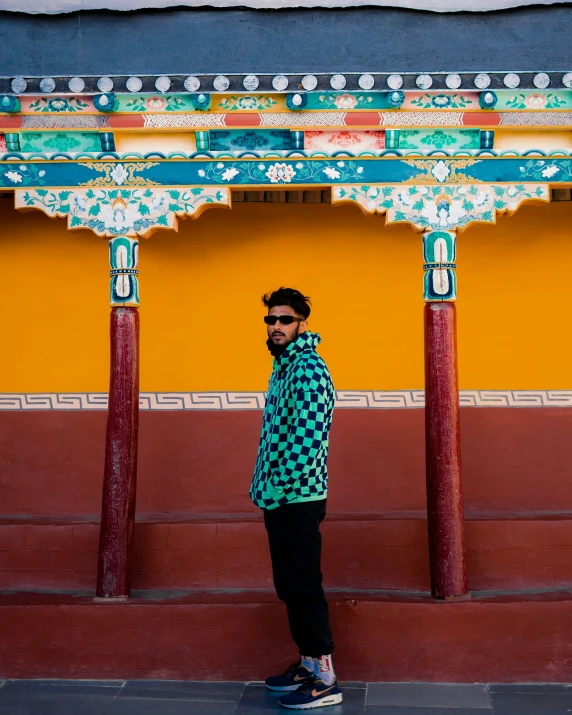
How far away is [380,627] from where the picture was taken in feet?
17.6

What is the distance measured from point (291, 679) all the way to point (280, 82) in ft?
10.7

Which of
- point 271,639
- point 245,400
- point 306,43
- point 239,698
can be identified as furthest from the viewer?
point 245,400

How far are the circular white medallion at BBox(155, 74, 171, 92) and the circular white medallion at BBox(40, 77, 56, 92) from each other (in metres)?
0.59

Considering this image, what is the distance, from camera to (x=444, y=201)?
224 inches

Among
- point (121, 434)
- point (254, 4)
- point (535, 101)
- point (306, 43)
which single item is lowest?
point (121, 434)

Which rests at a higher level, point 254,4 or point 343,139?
point 254,4

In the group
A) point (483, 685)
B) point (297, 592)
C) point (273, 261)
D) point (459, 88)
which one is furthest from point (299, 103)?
point (483, 685)

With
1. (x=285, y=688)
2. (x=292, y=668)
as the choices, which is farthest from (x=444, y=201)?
(x=285, y=688)

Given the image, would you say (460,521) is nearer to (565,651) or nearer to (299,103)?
(565,651)

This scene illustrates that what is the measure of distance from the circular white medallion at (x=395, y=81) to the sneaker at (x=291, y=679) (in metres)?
3.18

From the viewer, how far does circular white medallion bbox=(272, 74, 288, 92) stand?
5617 mm

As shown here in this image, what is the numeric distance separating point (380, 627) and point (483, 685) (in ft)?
2.01

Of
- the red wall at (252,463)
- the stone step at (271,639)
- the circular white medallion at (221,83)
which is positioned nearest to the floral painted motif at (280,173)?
the circular white medallion at (221,83)

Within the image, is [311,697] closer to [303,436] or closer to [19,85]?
[303,436]
